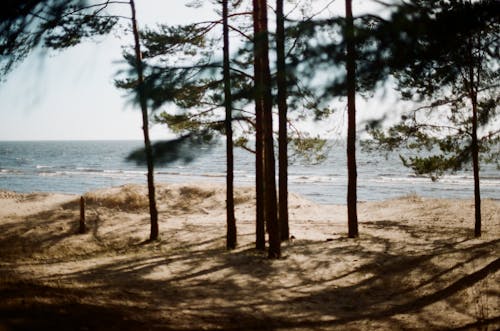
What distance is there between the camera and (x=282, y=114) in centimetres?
961

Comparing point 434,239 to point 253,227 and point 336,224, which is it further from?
point 253,227

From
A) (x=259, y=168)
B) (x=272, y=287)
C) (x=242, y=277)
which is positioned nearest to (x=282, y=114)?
(x=259, y=168)

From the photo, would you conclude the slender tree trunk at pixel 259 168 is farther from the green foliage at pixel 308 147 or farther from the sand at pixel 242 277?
the green foliage at pixel 308 147

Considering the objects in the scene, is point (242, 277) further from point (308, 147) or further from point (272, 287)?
point (308, 147)

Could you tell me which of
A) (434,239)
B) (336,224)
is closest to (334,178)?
(336,224)

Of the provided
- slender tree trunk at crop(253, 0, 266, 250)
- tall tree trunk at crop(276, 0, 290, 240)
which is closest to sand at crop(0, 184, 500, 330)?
slender tree trunk at crop(253, 0, 266, 250)

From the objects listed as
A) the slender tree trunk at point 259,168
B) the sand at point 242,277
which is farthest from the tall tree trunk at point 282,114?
the sand at point 242,277

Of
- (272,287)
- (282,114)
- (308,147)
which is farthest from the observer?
(308,147)

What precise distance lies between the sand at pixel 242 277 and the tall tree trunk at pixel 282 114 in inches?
47.9

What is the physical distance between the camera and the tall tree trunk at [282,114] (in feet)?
13.2

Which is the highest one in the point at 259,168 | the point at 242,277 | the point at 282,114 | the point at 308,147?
the point at 282,114

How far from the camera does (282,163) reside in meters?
11.3

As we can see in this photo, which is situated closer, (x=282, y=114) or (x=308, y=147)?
(x=282, y=114)

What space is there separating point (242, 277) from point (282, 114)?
4227 mm
